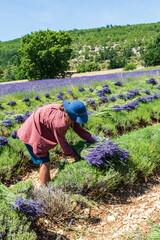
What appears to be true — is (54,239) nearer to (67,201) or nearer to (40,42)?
(67,201)

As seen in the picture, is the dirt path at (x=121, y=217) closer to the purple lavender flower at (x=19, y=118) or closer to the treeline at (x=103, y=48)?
the purple lavender flower at (x=19, y=118)

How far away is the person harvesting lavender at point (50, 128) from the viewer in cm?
226

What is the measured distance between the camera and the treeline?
6339 centimetres

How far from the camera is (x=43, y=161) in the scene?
2.57 meters

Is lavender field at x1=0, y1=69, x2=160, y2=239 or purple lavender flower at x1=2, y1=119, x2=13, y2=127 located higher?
purple lavender flower at x1=2, y1=119, x2=13, y2=127

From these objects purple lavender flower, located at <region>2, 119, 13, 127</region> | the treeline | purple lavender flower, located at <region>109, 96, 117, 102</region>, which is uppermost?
the treeline

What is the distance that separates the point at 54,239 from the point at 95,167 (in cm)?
95

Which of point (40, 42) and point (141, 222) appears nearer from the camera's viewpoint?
point (141, 222)

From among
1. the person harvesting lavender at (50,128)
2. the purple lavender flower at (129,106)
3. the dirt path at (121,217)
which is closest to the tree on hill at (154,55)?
the purple lavender flower at (129,106)

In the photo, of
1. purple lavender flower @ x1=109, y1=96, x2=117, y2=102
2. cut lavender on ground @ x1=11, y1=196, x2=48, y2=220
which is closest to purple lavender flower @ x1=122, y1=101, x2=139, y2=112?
purple lavender flower @ x1=109, y1=96, x2=117, y2=102

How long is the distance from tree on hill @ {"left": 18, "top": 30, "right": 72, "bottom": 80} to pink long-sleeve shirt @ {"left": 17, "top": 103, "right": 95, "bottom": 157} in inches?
972

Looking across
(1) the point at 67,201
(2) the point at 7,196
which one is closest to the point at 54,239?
(1) the point at 67,201

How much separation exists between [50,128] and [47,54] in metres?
25.2

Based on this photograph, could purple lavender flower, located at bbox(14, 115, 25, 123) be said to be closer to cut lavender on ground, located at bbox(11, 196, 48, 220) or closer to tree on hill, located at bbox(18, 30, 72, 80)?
cut lavender on ground, located at bbox(11, 196, 48, 220)
